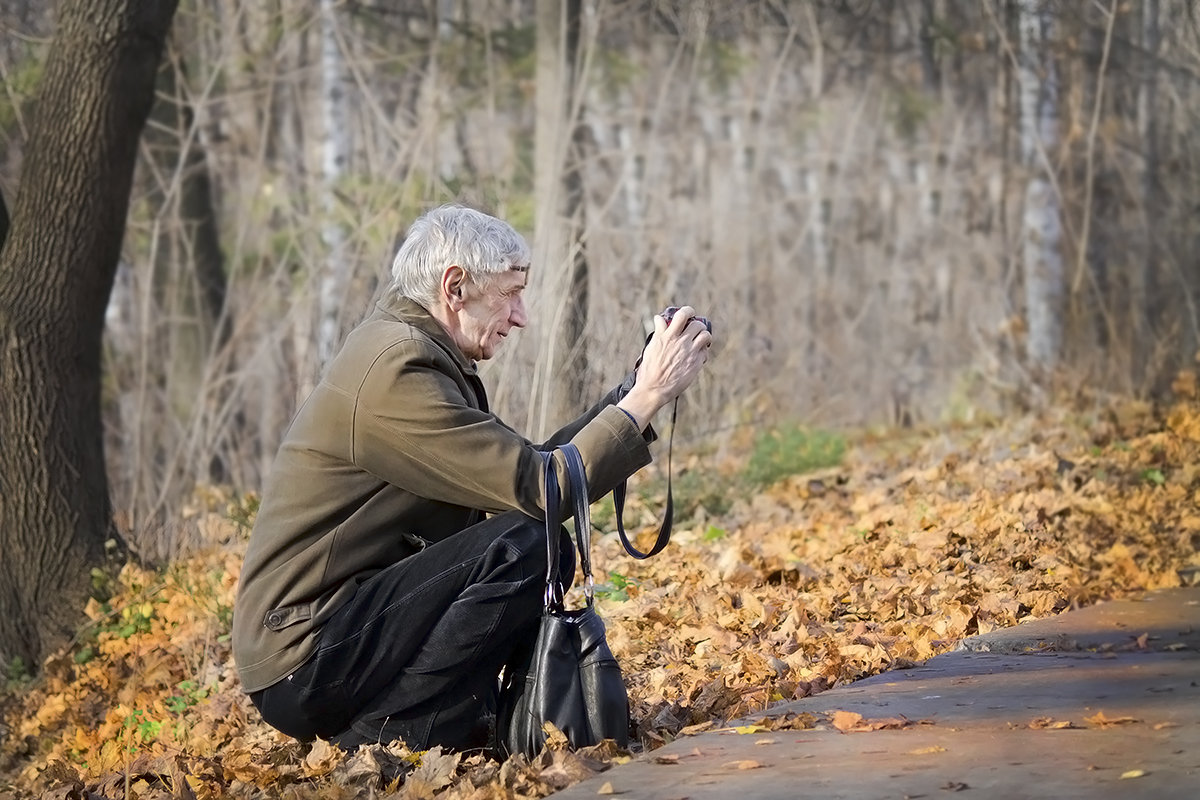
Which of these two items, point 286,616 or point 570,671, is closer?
point 570,671

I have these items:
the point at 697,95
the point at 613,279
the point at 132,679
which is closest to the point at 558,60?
the point at 613,279

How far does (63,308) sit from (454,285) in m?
4.48

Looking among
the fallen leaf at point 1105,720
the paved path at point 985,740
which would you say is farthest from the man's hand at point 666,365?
the fallen leaf at point 1105,720

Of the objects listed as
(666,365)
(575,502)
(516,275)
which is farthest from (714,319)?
(575,502)

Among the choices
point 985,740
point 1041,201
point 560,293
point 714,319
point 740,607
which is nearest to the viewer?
point 985,740

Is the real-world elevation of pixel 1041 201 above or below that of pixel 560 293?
above

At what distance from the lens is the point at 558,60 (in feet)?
39.0

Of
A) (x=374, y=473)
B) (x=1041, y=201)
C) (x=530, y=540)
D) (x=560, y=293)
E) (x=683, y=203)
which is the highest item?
(x=683, y=203)

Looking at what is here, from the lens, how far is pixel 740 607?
5.73 m

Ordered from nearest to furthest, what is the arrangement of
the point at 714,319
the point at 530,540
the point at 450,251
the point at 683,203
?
1. the point at 530,540
2. the point at 450,251
3. the point at 714,319
4. the point at 683,203

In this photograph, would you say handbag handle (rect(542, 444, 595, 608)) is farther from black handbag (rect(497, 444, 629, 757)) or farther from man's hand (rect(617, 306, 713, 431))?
man's hand (rect(617, 306, 713, 431))

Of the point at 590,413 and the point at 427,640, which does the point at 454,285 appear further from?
the point at 427,640

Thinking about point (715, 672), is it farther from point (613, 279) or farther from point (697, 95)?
point (697, 95)

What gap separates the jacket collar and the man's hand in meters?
0.48
